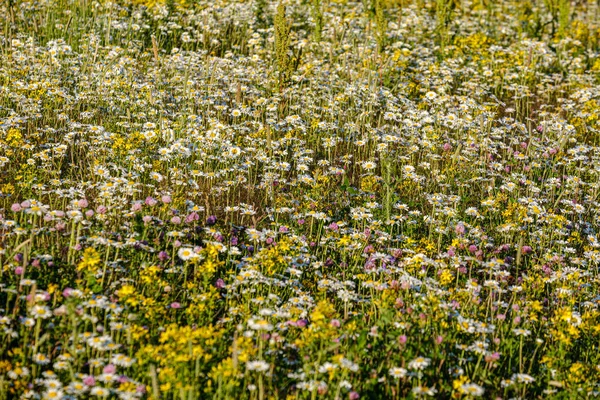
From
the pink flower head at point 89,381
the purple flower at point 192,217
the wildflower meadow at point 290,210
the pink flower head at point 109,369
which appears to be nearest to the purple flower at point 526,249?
the wildflower meadow at point 290,210

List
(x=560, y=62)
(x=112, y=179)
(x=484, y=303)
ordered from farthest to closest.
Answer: (x=560, y=62) → (x=112, y=179) → (x=484, y=303)

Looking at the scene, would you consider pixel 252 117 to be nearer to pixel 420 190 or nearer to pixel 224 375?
pixel 420 190

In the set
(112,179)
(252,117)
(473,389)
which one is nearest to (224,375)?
(473,389)

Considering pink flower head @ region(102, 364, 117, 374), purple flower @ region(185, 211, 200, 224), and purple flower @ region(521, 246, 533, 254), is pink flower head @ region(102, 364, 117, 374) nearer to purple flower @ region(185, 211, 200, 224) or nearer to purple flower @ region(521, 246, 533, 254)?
purple flower @ region(185, 211, 200, 224)

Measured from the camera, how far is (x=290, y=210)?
17.3 feet

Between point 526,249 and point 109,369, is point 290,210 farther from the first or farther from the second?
point 109,369

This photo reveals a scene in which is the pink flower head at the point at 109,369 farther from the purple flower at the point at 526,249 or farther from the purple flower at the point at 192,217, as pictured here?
the purple flower at the point at 526,249

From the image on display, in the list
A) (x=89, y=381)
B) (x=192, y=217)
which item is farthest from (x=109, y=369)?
(x=192, y=217)

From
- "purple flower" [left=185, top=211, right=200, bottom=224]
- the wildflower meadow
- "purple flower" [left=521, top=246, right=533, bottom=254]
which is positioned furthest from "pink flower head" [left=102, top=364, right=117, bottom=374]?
"purple flower" [left=521, top=246, right=533, bottom=254]

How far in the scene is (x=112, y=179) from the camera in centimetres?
516

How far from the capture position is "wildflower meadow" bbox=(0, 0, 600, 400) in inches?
144

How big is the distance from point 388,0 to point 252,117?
548 cm

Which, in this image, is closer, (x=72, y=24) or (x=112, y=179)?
(x=112, y=179)

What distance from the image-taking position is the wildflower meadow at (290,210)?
3658 millimetres
